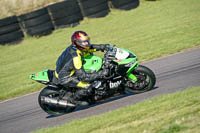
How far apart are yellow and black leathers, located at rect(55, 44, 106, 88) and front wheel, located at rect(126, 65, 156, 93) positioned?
87cm

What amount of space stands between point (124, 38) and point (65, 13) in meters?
4.35

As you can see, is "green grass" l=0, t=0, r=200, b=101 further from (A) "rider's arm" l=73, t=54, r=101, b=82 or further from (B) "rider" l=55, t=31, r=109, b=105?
(A) "rider's arm" l=73, t=54, r=101, b=82

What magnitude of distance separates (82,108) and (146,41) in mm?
6425

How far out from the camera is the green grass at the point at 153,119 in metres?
4.84

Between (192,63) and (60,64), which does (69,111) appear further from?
(192,63)

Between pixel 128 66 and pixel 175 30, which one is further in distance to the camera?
pixel 175 30

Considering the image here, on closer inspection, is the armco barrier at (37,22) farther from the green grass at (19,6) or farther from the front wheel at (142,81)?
the front wheel at (142,81)

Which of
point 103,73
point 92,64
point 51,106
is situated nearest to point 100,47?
point 92,64

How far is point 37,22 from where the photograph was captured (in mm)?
16906

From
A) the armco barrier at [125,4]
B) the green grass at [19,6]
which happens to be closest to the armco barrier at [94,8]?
the armco barrier at [125,4]

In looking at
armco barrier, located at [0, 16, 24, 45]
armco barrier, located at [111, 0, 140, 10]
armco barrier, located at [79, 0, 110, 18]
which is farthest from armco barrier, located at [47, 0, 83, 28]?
armco barrier, located at [111, 0, 140, 10]

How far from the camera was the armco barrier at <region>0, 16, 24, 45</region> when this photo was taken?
16609mm

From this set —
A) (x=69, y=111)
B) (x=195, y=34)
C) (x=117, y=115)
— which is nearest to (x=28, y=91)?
(x=69, y=111)

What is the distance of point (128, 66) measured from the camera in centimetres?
698
